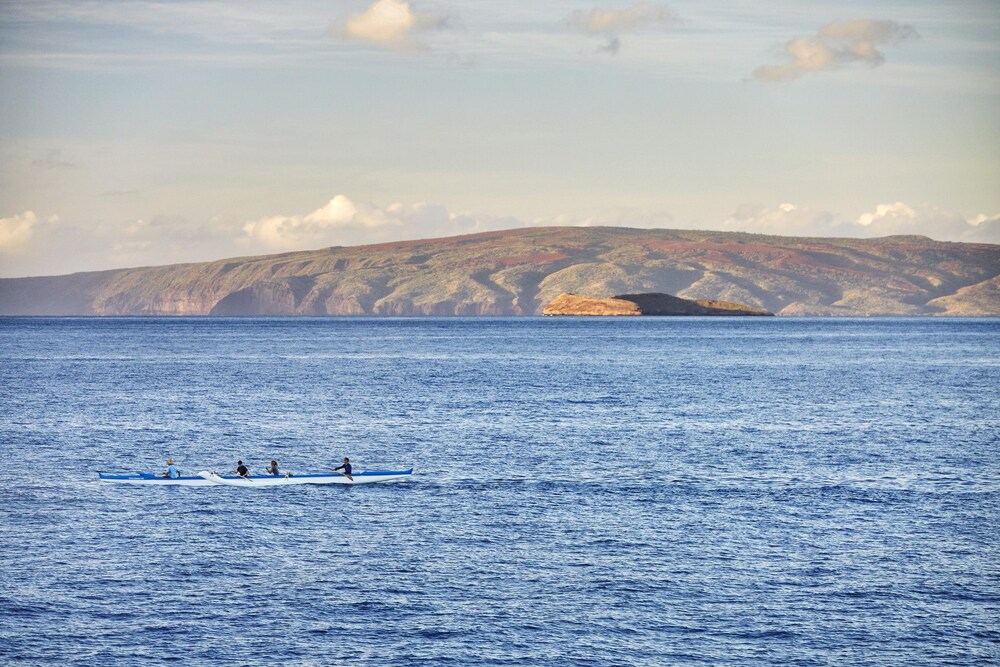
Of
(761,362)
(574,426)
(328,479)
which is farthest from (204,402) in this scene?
(761,362)

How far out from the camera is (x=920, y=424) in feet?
296

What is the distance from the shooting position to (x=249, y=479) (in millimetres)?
61844

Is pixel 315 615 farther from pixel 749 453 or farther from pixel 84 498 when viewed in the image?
pixel 749 453

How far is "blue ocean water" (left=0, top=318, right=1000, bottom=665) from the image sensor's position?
119 feet

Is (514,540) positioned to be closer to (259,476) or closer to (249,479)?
(249,479)

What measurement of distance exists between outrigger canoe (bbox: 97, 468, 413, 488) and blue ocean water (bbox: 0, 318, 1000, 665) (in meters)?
0.86

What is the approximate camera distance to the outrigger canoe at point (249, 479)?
61812mm

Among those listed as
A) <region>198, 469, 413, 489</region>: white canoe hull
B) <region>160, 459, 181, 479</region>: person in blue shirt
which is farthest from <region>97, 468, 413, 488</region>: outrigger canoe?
<region>160, 459, 181, 479</region>: person in blue shirt

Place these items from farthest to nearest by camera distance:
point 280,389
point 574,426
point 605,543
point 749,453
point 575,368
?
point 575,368
point 280,389
point 574,426
point 749,453
point 605,543

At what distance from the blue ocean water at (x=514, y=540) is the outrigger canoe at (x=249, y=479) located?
859mm

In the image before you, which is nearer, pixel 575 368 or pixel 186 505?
pixel 186 505

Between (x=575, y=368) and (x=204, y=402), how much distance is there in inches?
2585

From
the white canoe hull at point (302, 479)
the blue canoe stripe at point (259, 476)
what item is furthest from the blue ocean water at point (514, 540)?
the blue canoe stripe at point (259, 476)

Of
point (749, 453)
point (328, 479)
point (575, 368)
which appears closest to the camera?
point (328, 479)
